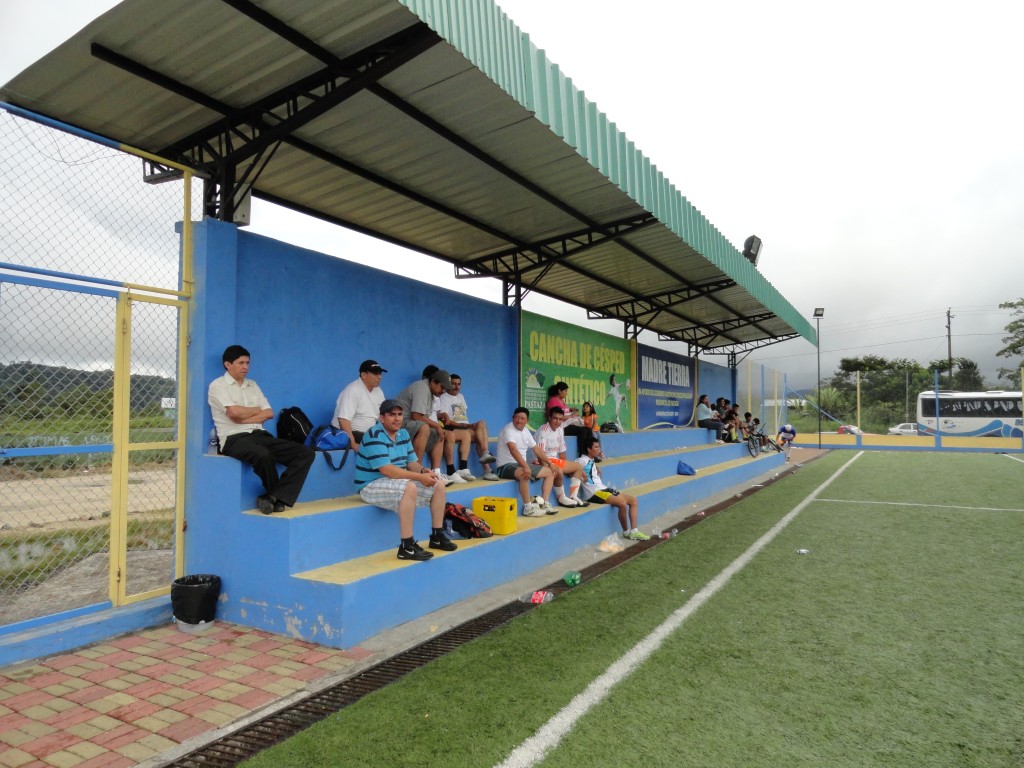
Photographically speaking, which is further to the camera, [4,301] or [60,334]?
[60,334]

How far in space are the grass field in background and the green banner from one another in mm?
4352

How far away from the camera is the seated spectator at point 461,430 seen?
7.39 m

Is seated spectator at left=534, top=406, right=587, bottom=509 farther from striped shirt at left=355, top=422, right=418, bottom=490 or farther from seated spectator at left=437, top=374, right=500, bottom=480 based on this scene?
striped shirt at left=355, top=422, right=418, bottom=490

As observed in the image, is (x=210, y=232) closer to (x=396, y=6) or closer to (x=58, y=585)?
(x=396, y=6)

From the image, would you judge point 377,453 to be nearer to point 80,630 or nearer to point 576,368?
point 80,630

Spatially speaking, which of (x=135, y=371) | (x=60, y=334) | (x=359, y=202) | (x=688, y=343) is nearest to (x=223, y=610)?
(x=135, y=371)

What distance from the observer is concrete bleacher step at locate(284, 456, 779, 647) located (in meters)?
4.30

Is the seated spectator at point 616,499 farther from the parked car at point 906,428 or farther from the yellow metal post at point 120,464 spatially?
the parked car at point 906,428

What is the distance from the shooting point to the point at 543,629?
15.0 feet

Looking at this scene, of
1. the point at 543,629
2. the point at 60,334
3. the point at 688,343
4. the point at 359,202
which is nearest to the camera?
the point at 60,334

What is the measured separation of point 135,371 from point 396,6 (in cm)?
313

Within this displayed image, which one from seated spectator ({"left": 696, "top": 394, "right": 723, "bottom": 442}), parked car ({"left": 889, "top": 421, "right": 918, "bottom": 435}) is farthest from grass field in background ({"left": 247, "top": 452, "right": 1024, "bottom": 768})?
parked car ({"left": 889, "top": 421, "right": 918, "bottom": 435})

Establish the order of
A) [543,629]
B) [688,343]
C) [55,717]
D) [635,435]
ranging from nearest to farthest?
[55,717], [543,629], [635,435], [688,343]

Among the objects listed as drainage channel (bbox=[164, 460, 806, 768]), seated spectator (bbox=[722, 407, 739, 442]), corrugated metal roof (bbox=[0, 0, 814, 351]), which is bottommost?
drainage channel (bbox=[164, 460, 806, 768])
